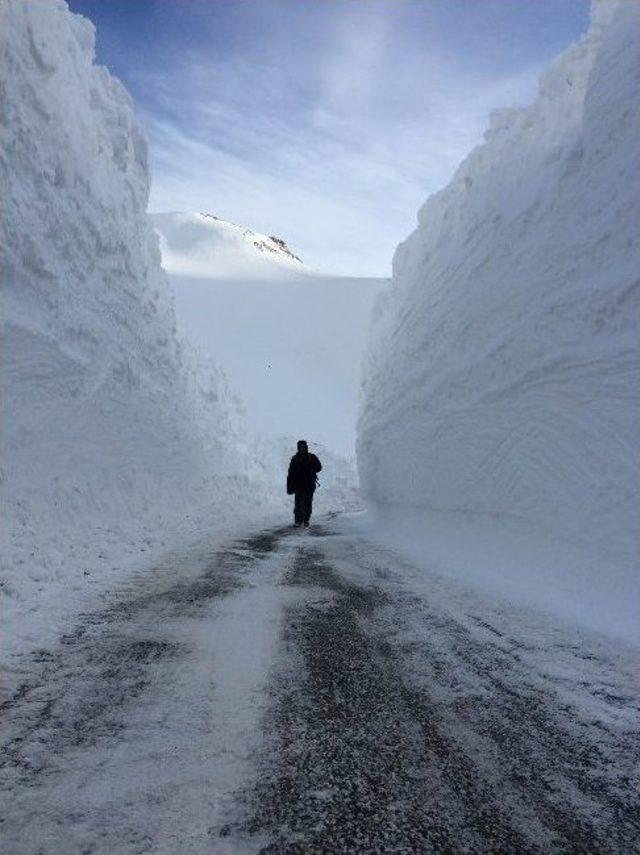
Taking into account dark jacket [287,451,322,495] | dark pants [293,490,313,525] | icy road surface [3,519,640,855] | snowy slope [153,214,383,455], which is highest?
snowy slope [153,214,383,455]

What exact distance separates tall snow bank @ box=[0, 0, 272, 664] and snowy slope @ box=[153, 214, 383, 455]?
18.6 m

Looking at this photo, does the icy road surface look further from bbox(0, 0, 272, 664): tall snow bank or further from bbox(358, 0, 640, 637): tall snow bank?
bbox(358, 0, 640, 637): tall snow bank

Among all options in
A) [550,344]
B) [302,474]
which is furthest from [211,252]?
[550,344]

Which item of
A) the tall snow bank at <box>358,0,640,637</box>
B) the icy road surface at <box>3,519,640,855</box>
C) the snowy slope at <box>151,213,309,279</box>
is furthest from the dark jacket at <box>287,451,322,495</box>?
the snowy slope at <box>151,213,309,279</box>

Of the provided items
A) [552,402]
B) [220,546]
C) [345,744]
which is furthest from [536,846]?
[220,546]

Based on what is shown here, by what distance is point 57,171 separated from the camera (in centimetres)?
1042

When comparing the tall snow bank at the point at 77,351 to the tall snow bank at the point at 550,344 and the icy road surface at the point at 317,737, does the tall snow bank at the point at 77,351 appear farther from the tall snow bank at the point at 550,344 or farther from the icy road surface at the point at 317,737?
the tall snow bank at the point at 550,344

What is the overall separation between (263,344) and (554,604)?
4685 cm

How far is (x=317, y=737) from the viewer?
8.25 feet

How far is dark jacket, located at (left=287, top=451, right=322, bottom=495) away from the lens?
12703 mm

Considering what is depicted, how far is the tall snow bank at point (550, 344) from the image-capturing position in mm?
5859

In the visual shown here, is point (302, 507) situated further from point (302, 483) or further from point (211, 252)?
point (211, 252)

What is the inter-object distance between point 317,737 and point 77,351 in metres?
8.54

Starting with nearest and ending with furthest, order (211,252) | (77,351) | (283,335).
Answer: (77,351)
(283,335)
(211,252)
